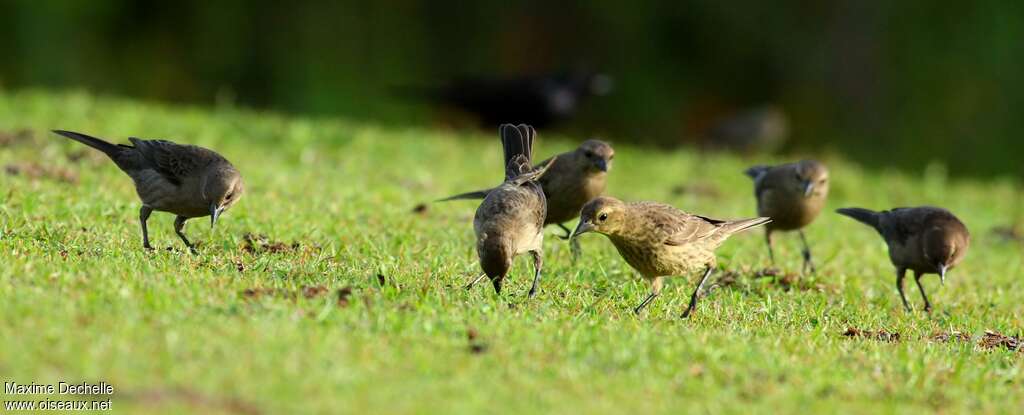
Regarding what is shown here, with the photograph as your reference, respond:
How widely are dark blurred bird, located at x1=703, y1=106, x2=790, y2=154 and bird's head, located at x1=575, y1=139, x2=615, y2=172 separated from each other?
1031 cm

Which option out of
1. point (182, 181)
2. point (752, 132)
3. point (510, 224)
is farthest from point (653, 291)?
point (752, 132)

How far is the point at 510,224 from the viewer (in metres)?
6.89

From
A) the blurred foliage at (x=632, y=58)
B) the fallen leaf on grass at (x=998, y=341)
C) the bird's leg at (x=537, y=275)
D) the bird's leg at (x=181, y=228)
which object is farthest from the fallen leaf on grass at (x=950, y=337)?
the blurred foliage at (x=632, y=58)

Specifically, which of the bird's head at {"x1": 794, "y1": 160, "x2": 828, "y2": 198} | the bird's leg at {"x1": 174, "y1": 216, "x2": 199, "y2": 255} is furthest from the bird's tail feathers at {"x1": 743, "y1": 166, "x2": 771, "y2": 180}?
the bird's leg at {"x1": 174, "y1": 216, "x2": 199, "y2": 255}

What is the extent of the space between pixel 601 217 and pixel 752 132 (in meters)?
12.7

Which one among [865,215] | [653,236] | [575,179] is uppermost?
[575,179]

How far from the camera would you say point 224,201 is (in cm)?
731

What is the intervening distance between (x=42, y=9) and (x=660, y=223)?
1777 cm

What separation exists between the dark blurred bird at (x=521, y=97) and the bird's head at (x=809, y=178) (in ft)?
24.0

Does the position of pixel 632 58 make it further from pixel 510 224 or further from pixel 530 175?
pixel 510 224

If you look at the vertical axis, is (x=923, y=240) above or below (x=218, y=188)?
below

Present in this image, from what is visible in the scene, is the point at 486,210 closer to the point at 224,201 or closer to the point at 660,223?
the point at 660,223

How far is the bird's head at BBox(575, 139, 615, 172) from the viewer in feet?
28.0

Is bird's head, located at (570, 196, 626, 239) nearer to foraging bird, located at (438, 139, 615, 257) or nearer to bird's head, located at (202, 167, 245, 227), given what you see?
foraging bird, located at (438, 139, 615, 257)
